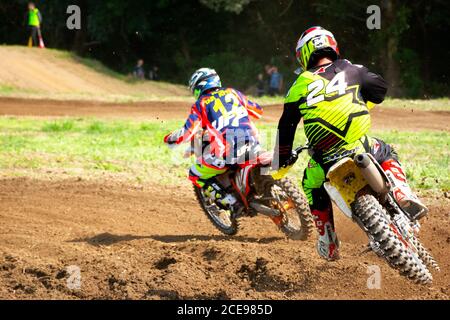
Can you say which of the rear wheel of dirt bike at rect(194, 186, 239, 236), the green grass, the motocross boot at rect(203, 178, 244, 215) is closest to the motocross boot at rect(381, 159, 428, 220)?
the motocross boot at rect(203, 178, 244, 215)

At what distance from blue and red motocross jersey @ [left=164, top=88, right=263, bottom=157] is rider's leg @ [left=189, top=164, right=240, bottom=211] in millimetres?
292

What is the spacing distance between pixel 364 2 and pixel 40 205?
989 inches

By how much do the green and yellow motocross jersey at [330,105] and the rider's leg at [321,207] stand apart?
0.31 m

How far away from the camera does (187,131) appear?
8539 millimetres

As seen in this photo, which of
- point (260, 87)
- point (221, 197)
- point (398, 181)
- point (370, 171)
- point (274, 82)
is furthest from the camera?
point (260, 87)

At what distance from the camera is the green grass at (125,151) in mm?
12562

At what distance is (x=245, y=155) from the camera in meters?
8.51

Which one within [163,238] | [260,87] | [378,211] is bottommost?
[260,87]

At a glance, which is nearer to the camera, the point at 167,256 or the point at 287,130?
the point at 287,130

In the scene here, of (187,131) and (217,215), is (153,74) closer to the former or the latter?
(217,215)

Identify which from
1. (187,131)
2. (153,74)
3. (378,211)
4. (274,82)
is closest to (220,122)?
(187,131)

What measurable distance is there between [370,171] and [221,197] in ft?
10.9

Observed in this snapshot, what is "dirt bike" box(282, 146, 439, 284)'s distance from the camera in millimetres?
5676
